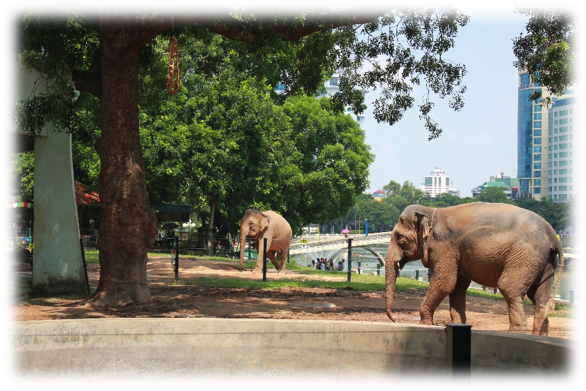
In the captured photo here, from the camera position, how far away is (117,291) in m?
11.7

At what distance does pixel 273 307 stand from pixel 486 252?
4323mm

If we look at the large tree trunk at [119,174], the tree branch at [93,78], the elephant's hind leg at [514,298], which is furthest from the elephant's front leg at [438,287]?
the tree branch at [93,78]

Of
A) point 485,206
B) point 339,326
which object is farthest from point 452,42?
point 339,326

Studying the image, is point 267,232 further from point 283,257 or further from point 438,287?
point 438,287

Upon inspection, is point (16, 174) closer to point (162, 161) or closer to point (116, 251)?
point (162, 161)

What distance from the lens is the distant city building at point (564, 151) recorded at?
13262 centimetres

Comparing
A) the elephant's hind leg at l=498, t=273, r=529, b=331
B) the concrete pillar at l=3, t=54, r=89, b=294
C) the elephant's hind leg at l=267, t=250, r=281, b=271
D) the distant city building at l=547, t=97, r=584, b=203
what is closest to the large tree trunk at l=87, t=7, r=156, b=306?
the concrete pillar at l=3, t=54, r=89, b=294

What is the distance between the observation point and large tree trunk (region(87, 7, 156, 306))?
456 inches

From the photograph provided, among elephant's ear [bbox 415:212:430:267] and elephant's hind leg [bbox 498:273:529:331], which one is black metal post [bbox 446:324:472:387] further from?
elephant's ear [bbox 415:212:430:267]

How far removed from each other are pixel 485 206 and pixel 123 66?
21.3ft

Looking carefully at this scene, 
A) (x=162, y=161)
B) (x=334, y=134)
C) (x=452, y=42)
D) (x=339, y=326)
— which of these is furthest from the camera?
(x=334, y=134)

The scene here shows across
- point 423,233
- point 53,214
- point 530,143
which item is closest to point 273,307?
point 423,233

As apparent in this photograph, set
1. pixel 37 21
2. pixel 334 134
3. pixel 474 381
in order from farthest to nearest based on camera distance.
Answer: pixel 334 134 < pixel 37 21 < pixel 474 381

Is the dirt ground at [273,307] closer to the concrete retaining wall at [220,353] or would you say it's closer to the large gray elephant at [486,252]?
the large gray elephant at [486,252]
